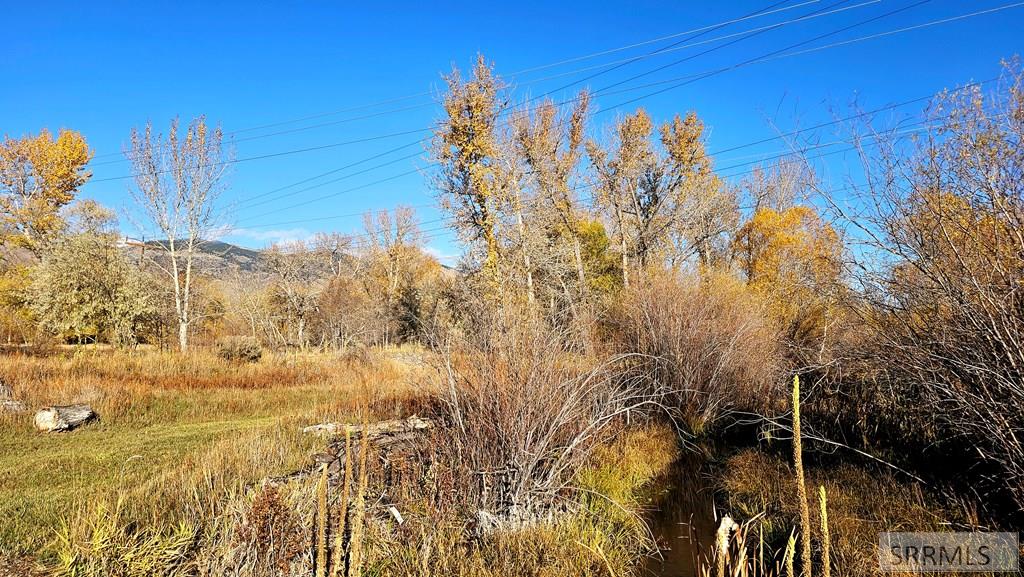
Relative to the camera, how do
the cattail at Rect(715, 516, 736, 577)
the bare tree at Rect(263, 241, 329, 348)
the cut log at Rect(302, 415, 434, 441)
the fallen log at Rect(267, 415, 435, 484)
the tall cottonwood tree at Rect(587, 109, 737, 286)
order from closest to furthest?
1. the cattail at Rect(715, 516, 736, 577)
2. the fallen log at Rect(267, 415, 435, 484)
3. the cut log at Rect(302, 415, 434, 441)
4. the tall cottonwood tree at Rect(587, 109, 737, 286)
5. the bare tree at Rect(263, 241, 329, 348)

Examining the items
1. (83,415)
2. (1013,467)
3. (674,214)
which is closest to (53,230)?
(83,415)

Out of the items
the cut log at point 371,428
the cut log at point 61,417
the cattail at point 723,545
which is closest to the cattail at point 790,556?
the cattail at point 723,545

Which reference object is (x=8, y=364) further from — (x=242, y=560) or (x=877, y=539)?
(x=877, y=539)

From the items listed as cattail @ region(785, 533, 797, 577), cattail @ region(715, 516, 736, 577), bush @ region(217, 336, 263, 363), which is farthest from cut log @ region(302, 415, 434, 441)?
bush @ region(217, 336, 263, 363)

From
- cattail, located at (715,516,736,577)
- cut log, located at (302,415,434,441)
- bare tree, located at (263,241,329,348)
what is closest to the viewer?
cattail, located at (715,516,736,577)

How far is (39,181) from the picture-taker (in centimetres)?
3023

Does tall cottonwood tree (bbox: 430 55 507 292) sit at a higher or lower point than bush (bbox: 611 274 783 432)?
higher

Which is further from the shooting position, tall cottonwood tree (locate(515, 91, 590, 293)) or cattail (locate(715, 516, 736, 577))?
tall cottonwood tree (locate(515, 91, 590, 293))

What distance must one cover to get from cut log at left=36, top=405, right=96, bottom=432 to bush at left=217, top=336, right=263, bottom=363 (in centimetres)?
800

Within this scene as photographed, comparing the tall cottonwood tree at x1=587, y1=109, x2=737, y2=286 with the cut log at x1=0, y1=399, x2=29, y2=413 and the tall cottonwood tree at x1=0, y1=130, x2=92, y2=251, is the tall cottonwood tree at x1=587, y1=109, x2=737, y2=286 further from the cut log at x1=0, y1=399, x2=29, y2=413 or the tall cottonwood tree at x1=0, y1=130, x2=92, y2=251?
the tall cottonwood tree at x1=0, y1=130, x2=92, y2=251

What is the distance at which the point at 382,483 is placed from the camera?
18.3ft

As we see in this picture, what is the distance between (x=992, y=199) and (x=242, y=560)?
652cm

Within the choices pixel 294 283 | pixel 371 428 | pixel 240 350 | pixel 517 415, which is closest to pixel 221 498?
pixel 517 415

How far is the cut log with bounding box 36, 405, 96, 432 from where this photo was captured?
29.0 ft
